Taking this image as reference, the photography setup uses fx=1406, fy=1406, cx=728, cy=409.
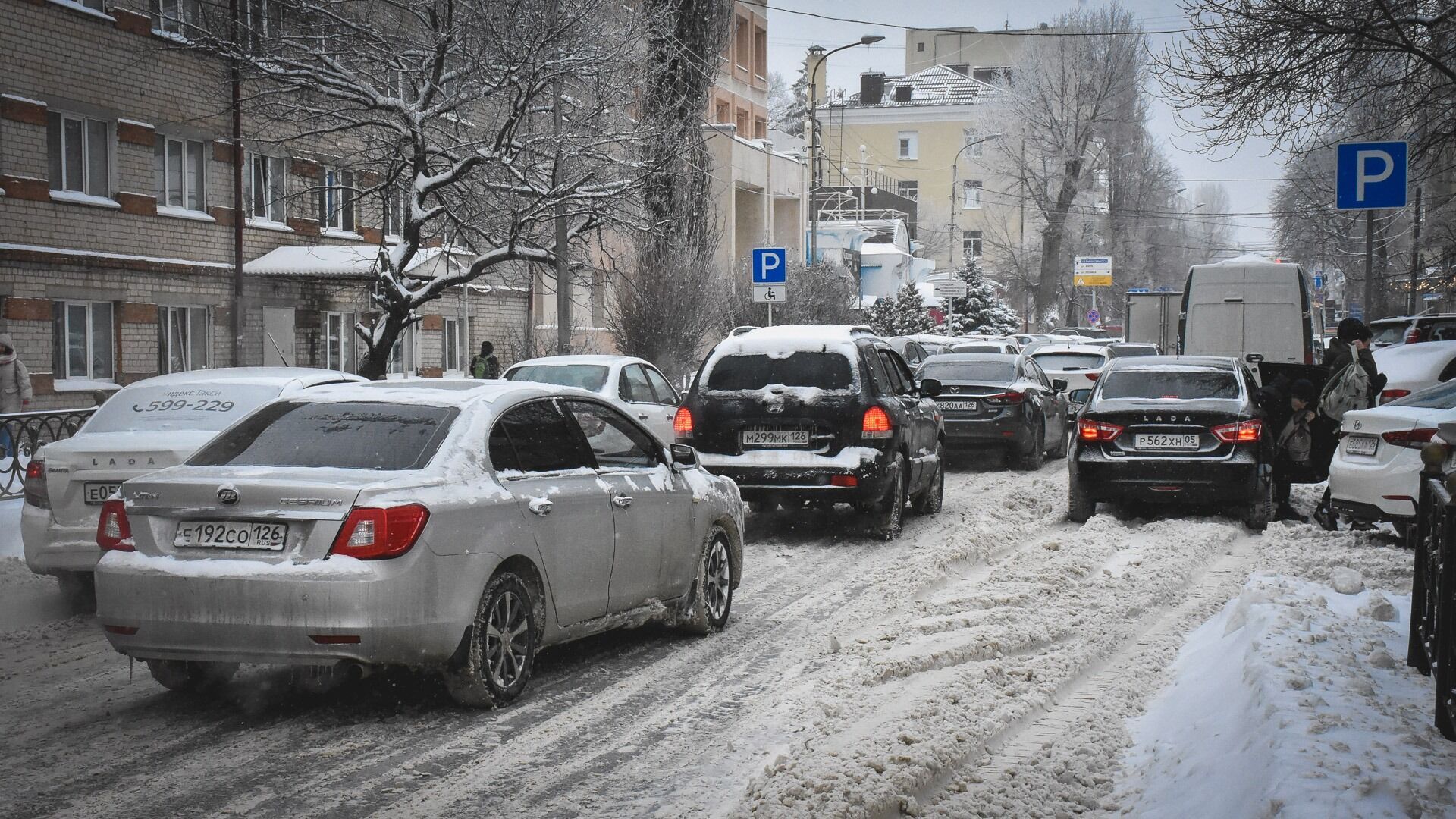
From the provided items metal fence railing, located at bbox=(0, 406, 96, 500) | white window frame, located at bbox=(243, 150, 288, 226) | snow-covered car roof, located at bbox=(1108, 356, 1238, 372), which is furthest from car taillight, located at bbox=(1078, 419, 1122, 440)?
white window frame, located at bbox=(243, 150, 288, 226)

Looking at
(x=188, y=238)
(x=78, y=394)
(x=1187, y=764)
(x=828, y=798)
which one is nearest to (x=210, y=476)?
(x=828, y=798)

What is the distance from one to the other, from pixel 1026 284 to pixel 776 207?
21035 millimetres

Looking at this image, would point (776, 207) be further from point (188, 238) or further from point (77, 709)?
point (77, 709)

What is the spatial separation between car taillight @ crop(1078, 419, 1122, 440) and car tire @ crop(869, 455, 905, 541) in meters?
1.82

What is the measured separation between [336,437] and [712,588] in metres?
2.78

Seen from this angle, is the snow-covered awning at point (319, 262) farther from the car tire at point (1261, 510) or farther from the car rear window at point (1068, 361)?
the car tire at point (1261, 510)

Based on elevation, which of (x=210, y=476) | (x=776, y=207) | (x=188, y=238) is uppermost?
(x=776, y=207)

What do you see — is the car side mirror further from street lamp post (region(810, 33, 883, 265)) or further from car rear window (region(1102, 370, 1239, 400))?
street lamp post (region(810, 33, 883, 265))

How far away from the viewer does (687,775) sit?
5434 millimetres

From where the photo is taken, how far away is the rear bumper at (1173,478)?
12617 mm

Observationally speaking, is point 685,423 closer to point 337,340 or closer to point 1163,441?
point 1163,441

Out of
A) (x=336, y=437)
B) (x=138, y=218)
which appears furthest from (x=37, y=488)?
(x=138, y=218)

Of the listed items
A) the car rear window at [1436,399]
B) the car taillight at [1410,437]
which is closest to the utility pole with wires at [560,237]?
the car rear window at [1436,399]

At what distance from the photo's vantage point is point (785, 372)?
40.2 feet
